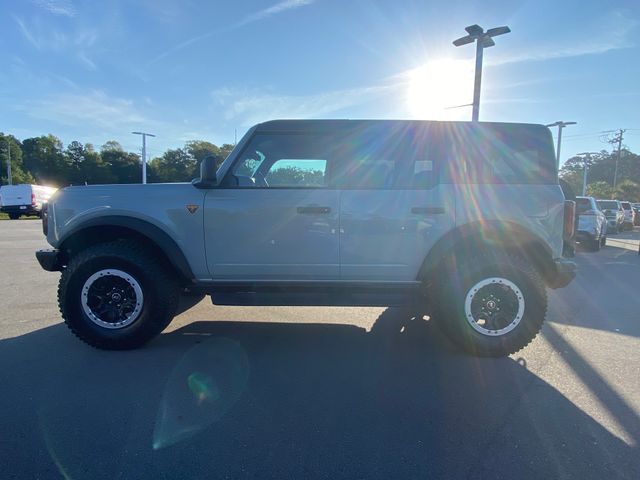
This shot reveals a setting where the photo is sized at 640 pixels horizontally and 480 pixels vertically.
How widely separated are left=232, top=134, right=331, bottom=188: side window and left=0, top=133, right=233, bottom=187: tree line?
54.1 m

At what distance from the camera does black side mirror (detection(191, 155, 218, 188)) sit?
3.48m

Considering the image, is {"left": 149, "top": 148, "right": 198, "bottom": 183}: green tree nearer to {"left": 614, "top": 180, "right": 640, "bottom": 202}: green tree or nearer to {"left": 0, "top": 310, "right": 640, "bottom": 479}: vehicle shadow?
{"left": 0, "top": 310, "right": 640, "bottom": 479}: vehicle shadow

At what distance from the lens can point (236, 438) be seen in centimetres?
239

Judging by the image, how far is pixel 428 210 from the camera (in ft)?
11.7

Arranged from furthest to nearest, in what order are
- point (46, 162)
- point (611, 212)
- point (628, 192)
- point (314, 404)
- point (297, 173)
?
point (46, 162) < point (628, 192) < point (611, 212) < point (297, 173) < point (314, 404)

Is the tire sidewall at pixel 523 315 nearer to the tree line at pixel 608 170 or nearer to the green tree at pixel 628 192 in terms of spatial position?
the green tree at pixel 628 192

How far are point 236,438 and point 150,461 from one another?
0.48 metres

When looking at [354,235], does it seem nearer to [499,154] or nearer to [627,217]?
[499,154]

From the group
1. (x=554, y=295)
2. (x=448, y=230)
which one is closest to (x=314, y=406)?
(x=448, y=230)

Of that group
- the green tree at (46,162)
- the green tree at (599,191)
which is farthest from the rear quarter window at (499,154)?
the green tree at (46,162)

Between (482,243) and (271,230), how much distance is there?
6.29 feet

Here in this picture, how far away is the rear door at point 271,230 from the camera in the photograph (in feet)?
11.8

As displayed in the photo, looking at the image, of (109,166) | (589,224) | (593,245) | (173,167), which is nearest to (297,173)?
(589,224)

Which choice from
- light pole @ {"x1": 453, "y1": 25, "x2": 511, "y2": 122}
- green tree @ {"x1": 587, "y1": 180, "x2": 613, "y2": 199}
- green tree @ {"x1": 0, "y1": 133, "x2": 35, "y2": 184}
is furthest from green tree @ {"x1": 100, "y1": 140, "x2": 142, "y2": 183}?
green tree @ {"x1": 587, "y1": 180, "x2": 613, "y2": 199}
